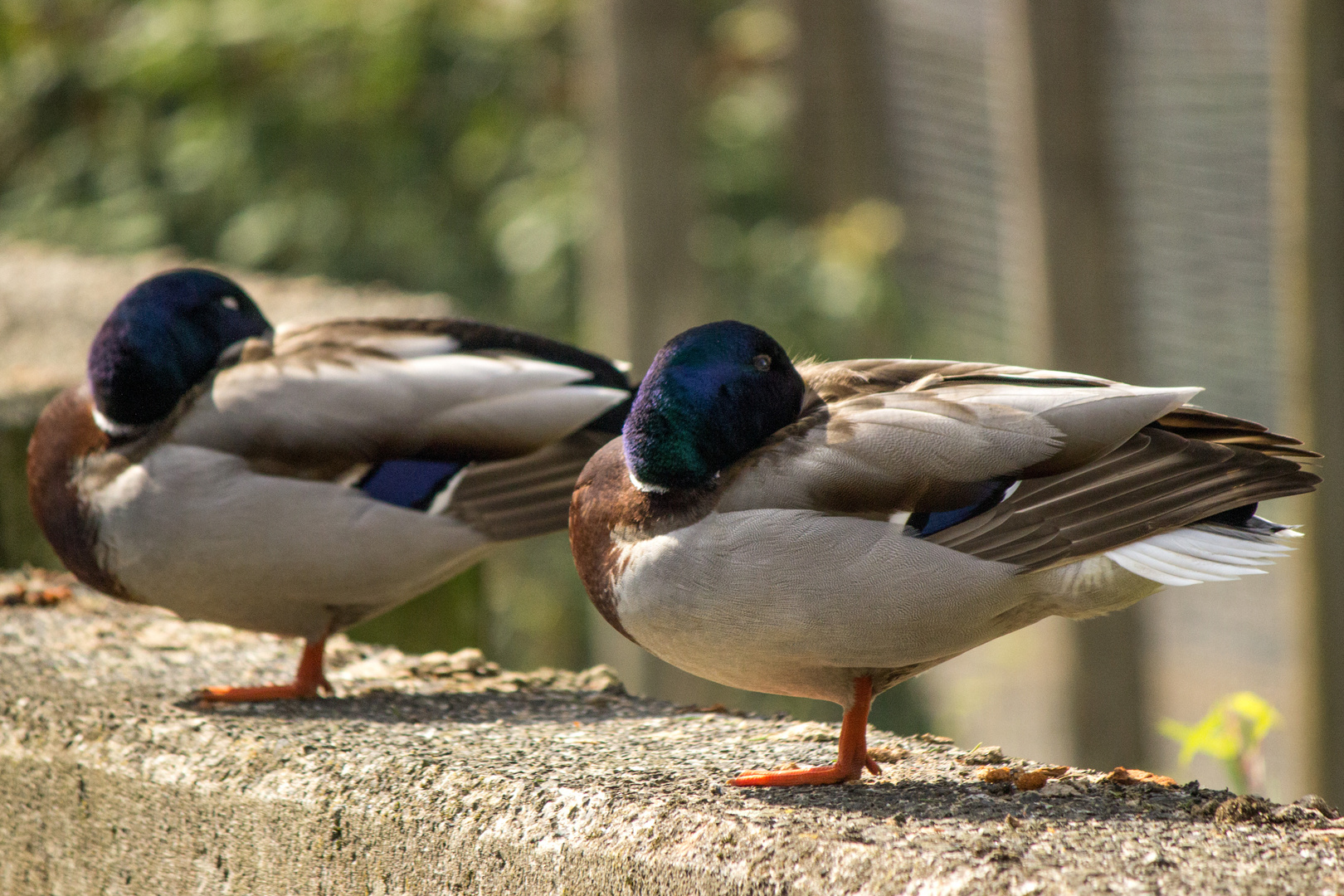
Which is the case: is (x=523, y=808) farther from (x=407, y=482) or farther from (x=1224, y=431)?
(x=1224, y=431)

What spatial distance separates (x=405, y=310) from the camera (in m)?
4.95

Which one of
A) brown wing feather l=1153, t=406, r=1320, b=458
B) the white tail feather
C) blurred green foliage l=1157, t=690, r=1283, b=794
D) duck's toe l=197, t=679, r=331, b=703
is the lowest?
blurred green foliage l=1157, t=690, r=1283, b=794

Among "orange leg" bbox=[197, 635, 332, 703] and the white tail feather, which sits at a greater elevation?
the white tail feather

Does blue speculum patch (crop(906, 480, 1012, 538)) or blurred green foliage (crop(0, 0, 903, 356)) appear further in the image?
blurred green foliage (crop(0, 0, 903, 356))

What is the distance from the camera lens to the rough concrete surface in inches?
70.6

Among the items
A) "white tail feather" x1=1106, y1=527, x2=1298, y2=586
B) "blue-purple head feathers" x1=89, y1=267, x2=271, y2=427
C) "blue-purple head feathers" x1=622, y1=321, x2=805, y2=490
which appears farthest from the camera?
"blue-purple head feathers" x1=89, y1=267, x2=271, y2=427

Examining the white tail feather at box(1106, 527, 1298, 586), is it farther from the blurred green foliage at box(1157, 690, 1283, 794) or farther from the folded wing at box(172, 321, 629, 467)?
the folded wing at box(172, 321, 629, 467)

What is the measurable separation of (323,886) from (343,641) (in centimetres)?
123

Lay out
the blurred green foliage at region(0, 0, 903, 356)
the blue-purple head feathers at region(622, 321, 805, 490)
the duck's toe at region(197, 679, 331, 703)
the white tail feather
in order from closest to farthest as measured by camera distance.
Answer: the white tail feather → the blue-purple head feathers at region(622, 321, 805, 490) → the duck's toe at region(197, 679, 331, 703) → the blurred green foliage at region(0, 0, 903, 356)

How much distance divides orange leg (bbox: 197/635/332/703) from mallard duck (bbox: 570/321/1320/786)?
0.91 meters

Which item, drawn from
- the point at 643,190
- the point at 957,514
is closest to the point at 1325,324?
the point at 957,514

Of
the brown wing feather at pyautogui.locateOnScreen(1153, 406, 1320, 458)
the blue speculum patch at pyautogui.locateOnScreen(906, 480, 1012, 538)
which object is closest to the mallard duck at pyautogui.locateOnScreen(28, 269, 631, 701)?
the blue speculum patch at pyautogui.locateOnScreen(906, 480, 1012, 538)

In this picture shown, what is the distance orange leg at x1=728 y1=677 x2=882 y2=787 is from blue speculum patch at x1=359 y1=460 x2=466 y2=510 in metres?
0.89

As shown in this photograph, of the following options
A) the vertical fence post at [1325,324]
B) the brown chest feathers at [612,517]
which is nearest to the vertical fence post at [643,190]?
the vertical fence post at [1325,324]
